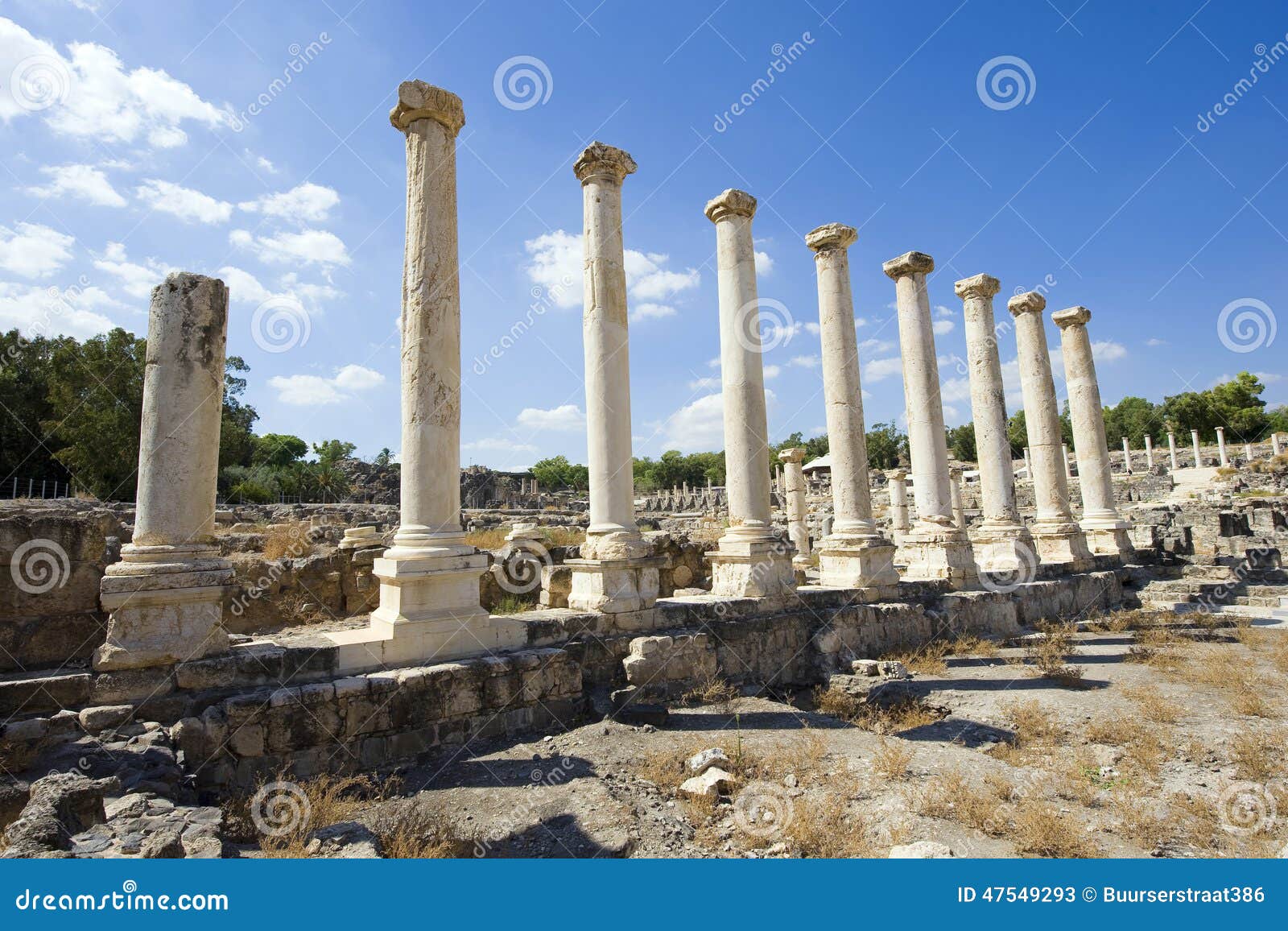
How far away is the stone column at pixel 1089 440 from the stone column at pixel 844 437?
9.43 meters

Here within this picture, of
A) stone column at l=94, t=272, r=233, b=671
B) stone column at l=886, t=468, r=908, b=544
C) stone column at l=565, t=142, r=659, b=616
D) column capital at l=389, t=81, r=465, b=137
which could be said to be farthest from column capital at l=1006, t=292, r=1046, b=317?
stone column at l=94, t=272, r=233, b=671

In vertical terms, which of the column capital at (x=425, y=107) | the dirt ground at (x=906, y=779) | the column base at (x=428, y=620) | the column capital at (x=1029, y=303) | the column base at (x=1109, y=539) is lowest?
the dirt ground at (x=906, y=779)

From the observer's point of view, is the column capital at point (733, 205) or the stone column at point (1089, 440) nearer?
the column capital at point (733, 205)

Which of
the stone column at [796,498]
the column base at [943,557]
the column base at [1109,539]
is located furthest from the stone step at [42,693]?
the column base at [1109,539]

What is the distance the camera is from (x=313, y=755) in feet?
19.7

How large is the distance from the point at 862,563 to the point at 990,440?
6.21 meters

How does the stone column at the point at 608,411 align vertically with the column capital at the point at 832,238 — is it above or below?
below

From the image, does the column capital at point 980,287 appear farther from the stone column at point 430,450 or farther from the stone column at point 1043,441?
the stone column at point 430,450

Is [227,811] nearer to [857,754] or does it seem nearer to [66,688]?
[66,688]

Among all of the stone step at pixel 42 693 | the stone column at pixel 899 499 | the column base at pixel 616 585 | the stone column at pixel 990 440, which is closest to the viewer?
the stone step at pixel 42 693

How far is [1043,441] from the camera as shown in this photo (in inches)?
672

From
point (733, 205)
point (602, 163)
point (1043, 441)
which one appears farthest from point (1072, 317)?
point (602, 163)

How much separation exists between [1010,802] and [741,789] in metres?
2.04

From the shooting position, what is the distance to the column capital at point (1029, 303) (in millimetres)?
17391
